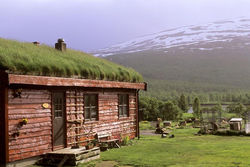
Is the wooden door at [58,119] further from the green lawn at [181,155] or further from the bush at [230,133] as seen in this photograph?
the bush at [230,133]

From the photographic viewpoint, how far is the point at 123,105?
18.3 m

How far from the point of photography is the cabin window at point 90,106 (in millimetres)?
15244

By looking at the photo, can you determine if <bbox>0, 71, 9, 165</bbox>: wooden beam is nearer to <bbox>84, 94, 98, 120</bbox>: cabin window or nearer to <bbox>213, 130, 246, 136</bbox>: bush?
<bbox>84, 94, 98, 120</bbox>: cabin window

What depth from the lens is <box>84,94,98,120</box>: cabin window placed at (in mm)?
15244

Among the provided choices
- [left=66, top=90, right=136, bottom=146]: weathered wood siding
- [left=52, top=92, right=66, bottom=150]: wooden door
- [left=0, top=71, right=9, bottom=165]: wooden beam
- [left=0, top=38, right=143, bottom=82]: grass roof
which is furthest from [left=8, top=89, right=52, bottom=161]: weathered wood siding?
[left=66, top=90, right=136, bottom=146]: weathered wood siding

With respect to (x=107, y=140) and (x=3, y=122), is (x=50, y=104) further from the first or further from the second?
(x=107, y=140)

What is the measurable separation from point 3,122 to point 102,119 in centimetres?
579

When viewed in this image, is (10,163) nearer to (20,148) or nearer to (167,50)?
(20,148)

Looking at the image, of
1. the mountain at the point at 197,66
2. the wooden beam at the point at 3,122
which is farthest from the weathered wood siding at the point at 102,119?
the mountain at the point at 197,66

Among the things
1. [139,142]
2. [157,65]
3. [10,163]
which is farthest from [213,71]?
[10,163]

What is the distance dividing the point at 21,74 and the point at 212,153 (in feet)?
25.6

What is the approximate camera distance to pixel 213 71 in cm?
12825

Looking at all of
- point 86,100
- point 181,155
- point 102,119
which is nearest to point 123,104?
point 102,119

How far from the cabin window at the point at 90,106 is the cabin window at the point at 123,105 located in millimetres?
2234
